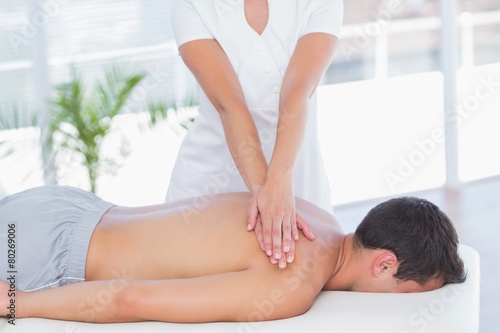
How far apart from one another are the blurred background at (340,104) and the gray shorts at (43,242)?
5.92 feet

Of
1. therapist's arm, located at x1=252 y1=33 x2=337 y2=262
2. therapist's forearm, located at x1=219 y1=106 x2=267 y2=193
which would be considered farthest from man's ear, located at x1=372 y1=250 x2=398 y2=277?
therapist's forearm, located at x1=219 y1=106 x2=267 y2=193

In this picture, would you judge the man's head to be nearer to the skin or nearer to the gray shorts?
the skin

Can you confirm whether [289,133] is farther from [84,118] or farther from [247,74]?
[84,118]

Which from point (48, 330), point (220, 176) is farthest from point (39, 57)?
point (48, 330)

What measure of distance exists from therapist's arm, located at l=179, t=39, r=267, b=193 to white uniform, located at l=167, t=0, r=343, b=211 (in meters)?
0.05

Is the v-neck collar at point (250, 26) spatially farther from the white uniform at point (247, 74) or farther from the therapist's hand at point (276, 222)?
the therapist's hand at point (276, 222)

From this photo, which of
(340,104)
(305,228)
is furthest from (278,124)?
(340,104)

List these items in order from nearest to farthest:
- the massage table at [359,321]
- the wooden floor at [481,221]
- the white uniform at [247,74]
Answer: the massage table at [359,321]
the white uniform at [247,74]
the wooden floor at [481,221]

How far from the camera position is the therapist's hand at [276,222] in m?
1.97

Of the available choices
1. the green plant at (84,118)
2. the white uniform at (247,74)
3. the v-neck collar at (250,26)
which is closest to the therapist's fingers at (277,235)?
the white uniform at (247,74)

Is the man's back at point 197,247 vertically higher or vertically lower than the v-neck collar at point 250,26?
lower

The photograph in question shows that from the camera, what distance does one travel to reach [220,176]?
8.61 feet

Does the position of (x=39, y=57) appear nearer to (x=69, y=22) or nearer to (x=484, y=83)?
(x=69, y=22)

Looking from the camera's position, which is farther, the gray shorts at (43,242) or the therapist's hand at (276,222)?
the gray shorts at (43,242)
